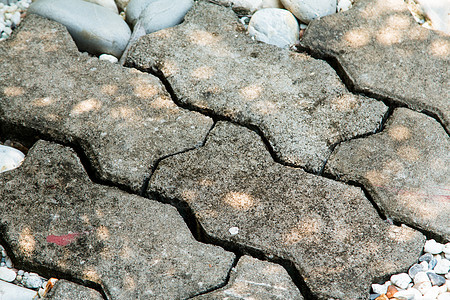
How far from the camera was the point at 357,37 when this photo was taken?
107 inches

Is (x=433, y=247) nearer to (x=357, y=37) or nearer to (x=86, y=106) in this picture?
(x=357, y=37)

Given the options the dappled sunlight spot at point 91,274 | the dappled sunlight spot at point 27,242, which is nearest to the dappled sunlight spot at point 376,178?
the dappled sunlight spot at point 91,274

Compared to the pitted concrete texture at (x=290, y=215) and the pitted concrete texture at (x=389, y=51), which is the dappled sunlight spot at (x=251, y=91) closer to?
the pitted concrete texture at (x=290, y=215)

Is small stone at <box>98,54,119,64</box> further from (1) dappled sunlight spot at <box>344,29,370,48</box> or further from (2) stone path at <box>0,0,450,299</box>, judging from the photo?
(1) dappled sunlight spot at <box>344,29,370,48</box>

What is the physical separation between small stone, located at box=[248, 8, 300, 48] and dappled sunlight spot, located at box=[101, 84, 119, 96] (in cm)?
75

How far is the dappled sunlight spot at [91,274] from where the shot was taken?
1852 mm

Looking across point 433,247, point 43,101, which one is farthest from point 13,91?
point 433,247

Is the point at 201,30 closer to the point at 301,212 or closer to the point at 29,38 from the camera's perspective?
the point at 29,38

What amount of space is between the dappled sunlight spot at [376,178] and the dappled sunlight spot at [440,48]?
84 cm

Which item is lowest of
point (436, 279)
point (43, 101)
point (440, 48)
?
point (436, 279)

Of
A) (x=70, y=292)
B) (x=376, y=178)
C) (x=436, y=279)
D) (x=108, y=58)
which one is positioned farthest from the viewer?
(x=108, y=58)

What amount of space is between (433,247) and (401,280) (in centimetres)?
21

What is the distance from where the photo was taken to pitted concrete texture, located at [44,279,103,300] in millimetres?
1797

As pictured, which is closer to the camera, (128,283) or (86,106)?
(128,283)
